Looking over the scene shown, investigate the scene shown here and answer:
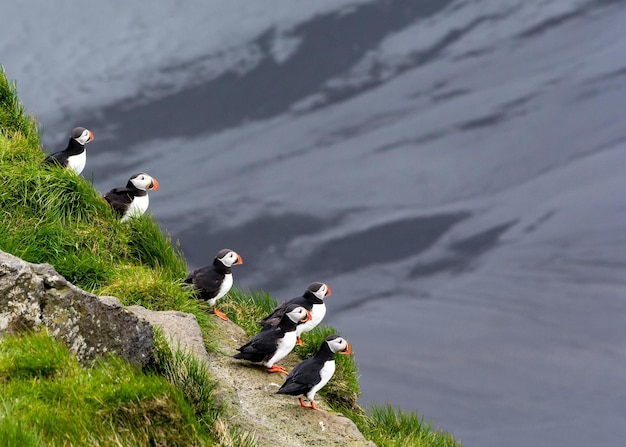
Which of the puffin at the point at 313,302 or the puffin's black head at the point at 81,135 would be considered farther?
the puffin's black head at the point at 81,135

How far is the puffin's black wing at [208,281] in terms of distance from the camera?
48.4ft

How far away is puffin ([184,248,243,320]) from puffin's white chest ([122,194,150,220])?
230cm

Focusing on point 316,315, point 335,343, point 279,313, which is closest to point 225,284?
point 279,313

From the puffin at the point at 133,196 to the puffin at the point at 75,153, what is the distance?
127 cm

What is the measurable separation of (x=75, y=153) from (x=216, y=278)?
5.23m

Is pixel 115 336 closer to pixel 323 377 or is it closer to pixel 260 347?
pixel 260 347

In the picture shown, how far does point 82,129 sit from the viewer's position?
→ 18188 mm

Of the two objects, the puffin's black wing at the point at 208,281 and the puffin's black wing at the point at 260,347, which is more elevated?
the puffin's black wing at the point at 208,281

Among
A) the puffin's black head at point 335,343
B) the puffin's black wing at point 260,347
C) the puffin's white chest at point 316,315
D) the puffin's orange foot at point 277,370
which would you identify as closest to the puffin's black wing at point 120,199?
the puffin's white chest at point 316,315

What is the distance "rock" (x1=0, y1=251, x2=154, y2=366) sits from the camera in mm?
10523

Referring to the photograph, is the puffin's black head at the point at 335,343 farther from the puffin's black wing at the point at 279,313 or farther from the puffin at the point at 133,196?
the puffin at the point at 133,196

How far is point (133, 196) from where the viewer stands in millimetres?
16906

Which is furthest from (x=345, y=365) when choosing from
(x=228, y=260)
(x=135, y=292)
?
(x=135, y=292)

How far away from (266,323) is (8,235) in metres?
5.17
